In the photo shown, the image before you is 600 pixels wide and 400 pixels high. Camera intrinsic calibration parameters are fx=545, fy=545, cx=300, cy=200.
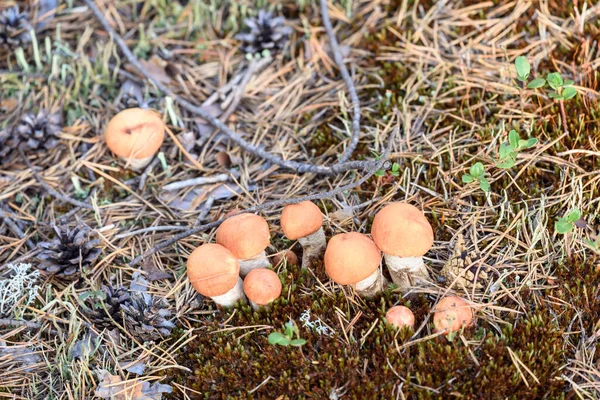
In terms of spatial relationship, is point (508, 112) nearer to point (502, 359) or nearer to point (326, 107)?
point (326, 107)

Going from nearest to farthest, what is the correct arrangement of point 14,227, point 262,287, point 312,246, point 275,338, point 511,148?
point 275,338, point 262,287, point 511,148, point 312,246, point 14,227

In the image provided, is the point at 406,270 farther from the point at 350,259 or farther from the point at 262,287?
the point at 262,287

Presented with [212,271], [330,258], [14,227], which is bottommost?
[14,227]

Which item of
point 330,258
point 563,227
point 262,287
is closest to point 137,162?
point 262,287

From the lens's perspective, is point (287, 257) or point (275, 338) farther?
point (287, 257)

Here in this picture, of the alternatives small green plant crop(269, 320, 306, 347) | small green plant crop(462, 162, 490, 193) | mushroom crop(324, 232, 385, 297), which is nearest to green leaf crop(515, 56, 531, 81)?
small green plant crop(462, 162, 490, 193)

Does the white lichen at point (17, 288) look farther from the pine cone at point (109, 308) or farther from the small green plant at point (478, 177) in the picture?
the small green plant at point (478, 177)

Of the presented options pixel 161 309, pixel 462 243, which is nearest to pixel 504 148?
pixel 462 243

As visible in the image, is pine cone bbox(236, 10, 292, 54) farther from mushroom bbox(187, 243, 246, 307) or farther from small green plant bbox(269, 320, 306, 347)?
small green plant bbox(269, 320, 306, 347)
